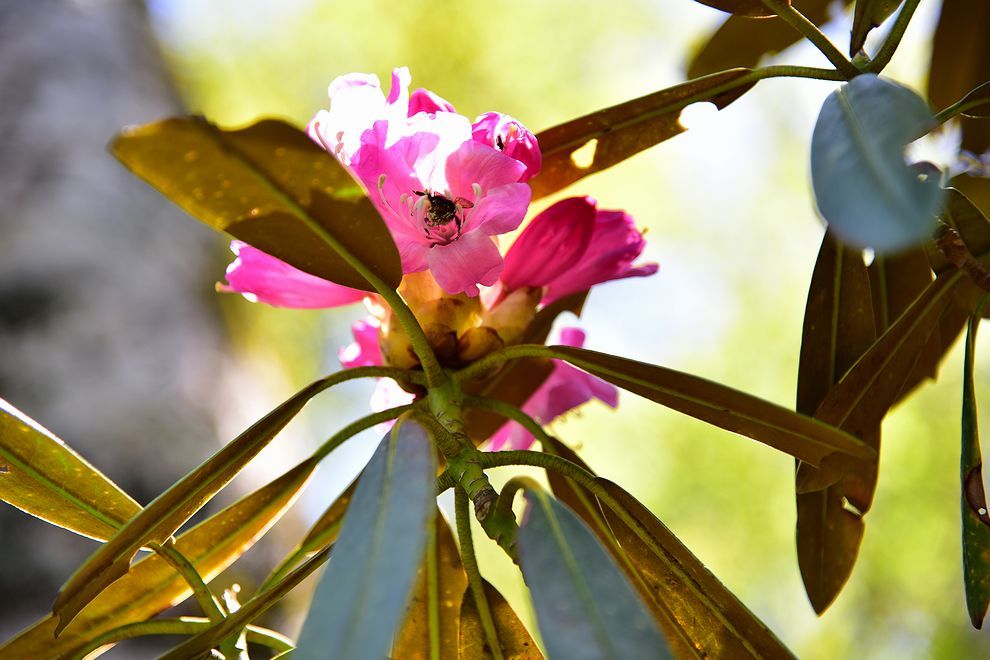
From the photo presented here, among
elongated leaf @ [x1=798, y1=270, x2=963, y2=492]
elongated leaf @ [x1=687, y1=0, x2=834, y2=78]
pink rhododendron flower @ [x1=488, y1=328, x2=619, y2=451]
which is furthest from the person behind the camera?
elongated leaf @ [x1=687, y1=0, x2=834, y2=78]

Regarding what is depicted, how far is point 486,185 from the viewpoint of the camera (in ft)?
2.19

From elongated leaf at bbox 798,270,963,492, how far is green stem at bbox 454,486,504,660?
0.79ft

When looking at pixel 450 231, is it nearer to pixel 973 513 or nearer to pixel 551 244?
pixel 551 244

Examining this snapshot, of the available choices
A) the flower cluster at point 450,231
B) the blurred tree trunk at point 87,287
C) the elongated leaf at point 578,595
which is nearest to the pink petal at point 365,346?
the flower cluster at point 450,231

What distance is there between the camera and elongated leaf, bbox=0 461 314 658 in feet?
2.30

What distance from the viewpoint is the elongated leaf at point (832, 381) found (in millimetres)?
742

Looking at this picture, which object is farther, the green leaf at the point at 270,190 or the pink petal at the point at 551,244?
the pink petal at the point at 551,244

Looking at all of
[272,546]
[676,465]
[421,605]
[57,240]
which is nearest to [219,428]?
[272,546]

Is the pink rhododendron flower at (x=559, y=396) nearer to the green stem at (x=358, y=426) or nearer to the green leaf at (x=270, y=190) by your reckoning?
the green stem at (x=358, y=426)

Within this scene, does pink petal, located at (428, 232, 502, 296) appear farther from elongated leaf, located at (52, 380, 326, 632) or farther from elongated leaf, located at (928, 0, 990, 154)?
elongated leaf, located at (928, 0, 990, 154)

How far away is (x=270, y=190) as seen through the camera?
54 cm

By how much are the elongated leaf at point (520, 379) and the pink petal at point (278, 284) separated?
161mm

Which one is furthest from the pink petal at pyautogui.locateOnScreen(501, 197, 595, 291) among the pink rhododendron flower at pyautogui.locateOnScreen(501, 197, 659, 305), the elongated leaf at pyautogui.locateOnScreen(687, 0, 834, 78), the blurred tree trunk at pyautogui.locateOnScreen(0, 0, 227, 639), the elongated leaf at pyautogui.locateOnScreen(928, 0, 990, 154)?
the blurred tree trunk at pyautogui.locateOnScreen(0, 0, 227, 639)

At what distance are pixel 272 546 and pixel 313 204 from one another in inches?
46.0
